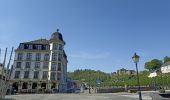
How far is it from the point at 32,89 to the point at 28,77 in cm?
459

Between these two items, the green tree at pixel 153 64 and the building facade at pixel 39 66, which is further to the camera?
the green tree at pixel 153 64

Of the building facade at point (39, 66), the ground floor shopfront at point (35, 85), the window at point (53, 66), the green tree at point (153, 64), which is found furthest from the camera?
the green tree at point (153, 64)

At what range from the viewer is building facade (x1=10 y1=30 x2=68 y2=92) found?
5903cm

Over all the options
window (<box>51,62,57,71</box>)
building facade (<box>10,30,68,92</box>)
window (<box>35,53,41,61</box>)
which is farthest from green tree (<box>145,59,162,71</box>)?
window (<box>35,53,41,61</box>)

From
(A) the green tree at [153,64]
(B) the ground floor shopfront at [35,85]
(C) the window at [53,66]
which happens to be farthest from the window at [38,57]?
(A) the green tree at [153,64]

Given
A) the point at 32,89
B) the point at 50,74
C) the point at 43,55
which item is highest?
the point at 43,55

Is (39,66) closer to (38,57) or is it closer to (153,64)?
(38,57)

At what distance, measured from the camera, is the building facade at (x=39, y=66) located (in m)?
59.0

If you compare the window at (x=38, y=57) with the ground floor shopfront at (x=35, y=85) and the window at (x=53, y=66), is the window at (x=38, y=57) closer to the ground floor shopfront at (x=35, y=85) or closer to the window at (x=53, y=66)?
the window at (x=53, y=66)

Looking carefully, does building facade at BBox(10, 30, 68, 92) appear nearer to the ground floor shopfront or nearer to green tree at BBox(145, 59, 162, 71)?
the ground floor shopfront

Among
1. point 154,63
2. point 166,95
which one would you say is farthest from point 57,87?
point 154,63

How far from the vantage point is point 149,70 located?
133250 millimetres

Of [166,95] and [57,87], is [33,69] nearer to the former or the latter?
[57,87]

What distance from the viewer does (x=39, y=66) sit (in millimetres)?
60969
